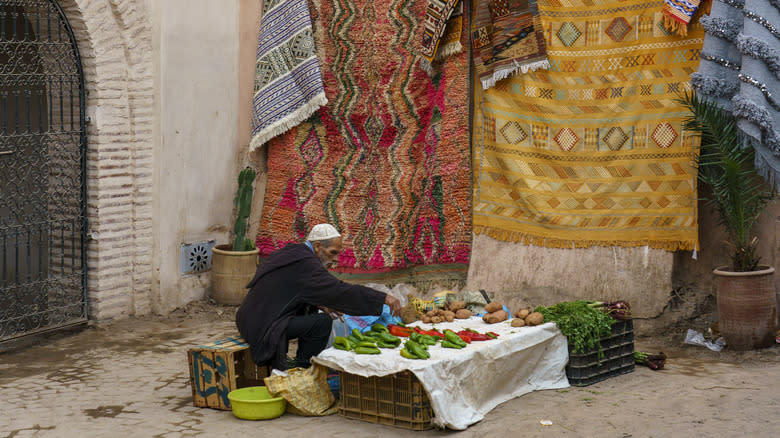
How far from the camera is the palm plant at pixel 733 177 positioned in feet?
22.0

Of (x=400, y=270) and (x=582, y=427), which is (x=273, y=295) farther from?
(x=400, y=270)

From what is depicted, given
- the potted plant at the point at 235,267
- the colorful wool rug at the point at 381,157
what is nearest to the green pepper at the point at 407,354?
the colorful wool rug at the point at 381,157

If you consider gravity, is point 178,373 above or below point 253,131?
below

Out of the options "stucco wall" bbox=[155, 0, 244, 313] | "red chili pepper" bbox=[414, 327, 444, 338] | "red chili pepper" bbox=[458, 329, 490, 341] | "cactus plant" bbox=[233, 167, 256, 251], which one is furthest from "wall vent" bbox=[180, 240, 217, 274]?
"red chili pepper" bbox=[458, 329, 490, 341]

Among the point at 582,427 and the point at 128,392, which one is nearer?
the point at 582,427

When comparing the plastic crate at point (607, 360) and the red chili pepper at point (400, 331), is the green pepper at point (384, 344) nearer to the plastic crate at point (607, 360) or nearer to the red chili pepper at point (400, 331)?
the red chili pepper at point (400, 331)

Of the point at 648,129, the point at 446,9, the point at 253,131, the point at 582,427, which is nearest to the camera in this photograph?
the point at 582,427

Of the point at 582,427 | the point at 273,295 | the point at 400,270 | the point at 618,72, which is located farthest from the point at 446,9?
the point at 582,427

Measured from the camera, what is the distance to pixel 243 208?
909cm

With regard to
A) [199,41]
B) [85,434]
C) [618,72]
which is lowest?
[85,434]

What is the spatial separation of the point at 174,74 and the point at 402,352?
4180 mm

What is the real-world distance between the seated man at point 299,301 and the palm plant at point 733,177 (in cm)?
258

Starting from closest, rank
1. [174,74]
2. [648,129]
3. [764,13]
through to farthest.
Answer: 1. [764,13]
2. [648,129]
3. [174,74]

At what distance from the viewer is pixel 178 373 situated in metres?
6.81
